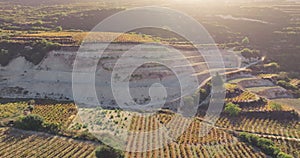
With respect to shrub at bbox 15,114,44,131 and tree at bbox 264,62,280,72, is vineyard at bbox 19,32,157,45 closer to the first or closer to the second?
shrub at bbox 15,114,44,131

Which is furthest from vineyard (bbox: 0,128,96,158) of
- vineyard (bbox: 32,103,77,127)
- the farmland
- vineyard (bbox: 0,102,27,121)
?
vineyard (bbox: 0,102,27,121)

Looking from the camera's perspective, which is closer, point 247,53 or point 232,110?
point 232,110

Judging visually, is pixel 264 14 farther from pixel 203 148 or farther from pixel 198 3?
pixel 203 148

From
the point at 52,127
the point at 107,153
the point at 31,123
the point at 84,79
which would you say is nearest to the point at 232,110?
the point at 107,153

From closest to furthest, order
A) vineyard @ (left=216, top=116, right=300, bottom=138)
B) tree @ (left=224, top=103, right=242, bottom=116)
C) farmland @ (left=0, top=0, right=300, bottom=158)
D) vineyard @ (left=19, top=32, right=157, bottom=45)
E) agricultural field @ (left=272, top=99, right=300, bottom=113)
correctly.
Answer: farmland @ (left=0, top=0, right=300, bottom=158), vineyard @ (left=216, top=116, right=300, bottom=138), tree @ (left=224, top=103, right=242, bottom=116), agricultural field @ (left=272, top=99, right=300, bottom=113), vineyard @ (left=19, top=32, right=157, bottom=45)

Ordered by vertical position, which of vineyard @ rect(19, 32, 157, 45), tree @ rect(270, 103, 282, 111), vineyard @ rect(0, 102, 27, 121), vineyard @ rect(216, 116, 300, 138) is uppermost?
vineyard @ rect(19, 32, 157, 45)

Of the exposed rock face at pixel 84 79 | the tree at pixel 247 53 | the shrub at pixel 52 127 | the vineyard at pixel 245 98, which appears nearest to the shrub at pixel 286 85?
the vineyard at pixel 245 98

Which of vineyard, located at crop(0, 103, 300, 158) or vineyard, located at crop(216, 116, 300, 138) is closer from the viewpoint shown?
vineyard, located at crop(0, 103, 300, 158)

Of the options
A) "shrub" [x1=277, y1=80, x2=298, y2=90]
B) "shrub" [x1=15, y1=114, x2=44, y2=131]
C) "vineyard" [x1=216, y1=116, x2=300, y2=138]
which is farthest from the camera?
"shrub" [x1=277, y1=80, x2=298, y2=90]

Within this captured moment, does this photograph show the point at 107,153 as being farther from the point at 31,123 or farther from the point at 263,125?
the point at 263,125

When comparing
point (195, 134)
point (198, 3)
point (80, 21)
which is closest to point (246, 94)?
point (195, 134)

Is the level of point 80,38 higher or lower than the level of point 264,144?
higher

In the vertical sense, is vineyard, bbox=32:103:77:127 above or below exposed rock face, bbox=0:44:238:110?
below
